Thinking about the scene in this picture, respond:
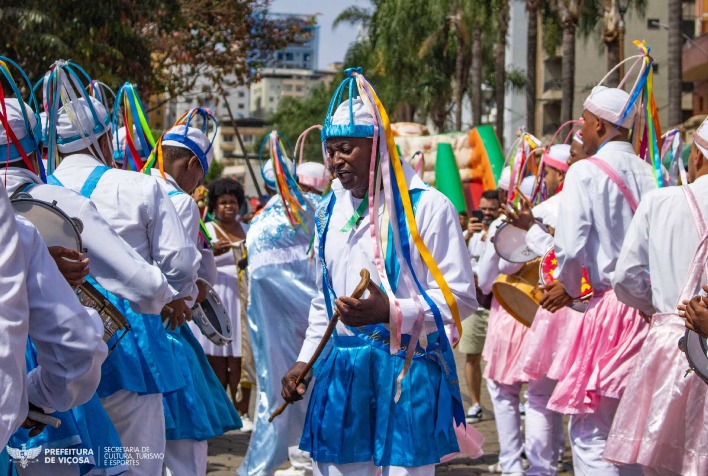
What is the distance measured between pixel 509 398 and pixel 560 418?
495 millimetres

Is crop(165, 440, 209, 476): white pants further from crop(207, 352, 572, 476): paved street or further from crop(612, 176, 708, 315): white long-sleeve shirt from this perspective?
crop(207, 352, 572, 476): paved street

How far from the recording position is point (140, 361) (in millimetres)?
5156

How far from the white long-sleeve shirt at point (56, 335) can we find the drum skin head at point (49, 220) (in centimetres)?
60

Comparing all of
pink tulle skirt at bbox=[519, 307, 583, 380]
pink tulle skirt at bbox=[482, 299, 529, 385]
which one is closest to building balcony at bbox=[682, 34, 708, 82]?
pink tulle skirt at bbox=[482, 299, 529, 385]

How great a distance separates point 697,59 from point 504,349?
2571 cm

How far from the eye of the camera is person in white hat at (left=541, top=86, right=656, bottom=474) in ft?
19.8

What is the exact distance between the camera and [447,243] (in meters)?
4.68

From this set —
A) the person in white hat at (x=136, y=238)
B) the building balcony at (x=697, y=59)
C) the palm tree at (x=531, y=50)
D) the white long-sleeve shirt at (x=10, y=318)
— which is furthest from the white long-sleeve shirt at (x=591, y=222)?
the building balcony at (x=697, y=59)

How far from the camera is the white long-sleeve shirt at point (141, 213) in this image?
5.16 meters

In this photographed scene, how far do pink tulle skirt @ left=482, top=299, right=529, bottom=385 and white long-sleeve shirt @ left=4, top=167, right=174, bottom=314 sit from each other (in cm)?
402

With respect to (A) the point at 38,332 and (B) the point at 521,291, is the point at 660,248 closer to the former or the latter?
(B) the point at 521,291

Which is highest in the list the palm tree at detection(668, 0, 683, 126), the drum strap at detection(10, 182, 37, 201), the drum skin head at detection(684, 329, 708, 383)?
the palm tree at detection(668, 0, 683, 126)

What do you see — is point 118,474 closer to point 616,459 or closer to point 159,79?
point 616,459

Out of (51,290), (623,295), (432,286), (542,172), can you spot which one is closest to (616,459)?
(623,295)
